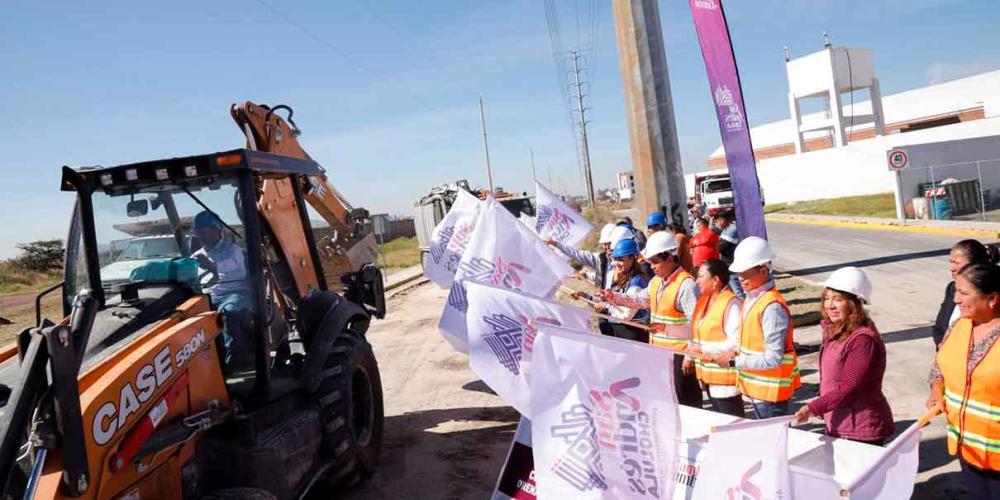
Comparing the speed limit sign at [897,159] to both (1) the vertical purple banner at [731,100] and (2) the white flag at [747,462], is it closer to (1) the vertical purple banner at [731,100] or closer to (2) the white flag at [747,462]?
(1) the vertical purple banner at [731,100]

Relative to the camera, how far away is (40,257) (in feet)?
128

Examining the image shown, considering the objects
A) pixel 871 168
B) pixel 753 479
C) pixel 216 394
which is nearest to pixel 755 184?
pixel 753 479

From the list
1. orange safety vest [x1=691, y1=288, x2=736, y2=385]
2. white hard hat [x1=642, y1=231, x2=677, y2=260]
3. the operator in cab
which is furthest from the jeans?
the operator in cab

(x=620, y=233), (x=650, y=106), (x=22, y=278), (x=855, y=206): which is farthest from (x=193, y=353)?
(x=22, y=278)

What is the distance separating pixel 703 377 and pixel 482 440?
8.27 ft

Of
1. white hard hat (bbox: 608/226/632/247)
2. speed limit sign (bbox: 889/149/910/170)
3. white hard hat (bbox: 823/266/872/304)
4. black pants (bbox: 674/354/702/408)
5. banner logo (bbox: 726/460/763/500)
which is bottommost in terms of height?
black pants (bbox: 674/354/702/408)

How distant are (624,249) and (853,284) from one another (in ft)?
9.39

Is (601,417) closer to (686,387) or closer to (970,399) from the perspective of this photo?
(970,399)

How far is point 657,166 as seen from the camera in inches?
476

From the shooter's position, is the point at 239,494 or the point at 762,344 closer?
the point at 239,494

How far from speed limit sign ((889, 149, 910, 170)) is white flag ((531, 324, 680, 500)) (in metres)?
21.4

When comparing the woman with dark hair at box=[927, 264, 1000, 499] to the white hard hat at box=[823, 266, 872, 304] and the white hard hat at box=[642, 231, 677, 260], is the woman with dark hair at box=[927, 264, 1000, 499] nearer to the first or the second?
the white hard hat at box=[823, 266, 872, 304]

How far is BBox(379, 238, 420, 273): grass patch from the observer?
31.4 meters

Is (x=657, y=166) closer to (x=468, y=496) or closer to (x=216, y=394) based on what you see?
(x=468, y=496)
